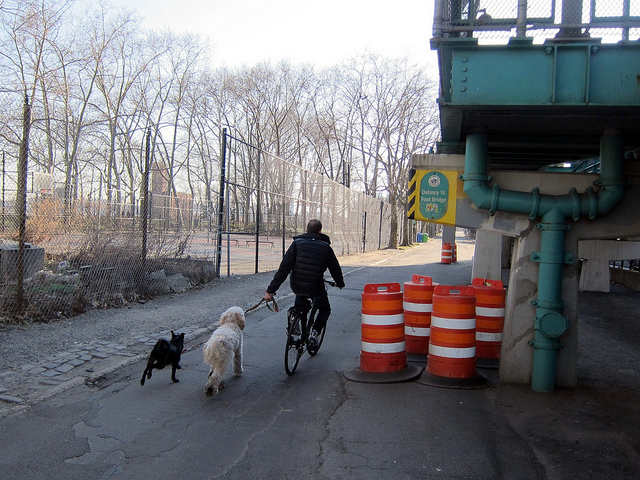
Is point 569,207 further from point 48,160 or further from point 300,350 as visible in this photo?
point 48,160

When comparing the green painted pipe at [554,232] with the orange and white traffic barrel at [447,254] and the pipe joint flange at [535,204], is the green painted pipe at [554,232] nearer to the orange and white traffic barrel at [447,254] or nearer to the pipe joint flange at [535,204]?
the pipe joint flange at [535,204]

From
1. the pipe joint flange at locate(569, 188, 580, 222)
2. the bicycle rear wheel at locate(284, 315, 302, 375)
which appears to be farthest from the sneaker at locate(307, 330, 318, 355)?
the pipe joint flange at locate(569, 188, 580, 222)

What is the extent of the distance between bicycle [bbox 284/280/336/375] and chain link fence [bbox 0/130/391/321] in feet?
13.6

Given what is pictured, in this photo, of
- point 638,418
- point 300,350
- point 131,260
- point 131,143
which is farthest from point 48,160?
point 638,418

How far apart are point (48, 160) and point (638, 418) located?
4407 cm

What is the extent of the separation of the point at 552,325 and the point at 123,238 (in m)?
7.98

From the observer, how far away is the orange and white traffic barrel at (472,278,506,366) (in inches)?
271

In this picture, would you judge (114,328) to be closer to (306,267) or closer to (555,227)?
(306,267)

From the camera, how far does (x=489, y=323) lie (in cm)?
688

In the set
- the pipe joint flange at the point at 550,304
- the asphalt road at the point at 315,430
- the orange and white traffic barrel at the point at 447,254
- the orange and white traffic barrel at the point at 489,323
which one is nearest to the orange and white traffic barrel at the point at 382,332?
the asphalt road at the point at 315,430

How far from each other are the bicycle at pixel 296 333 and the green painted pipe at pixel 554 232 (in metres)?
2.54

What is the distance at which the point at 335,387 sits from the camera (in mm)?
5652

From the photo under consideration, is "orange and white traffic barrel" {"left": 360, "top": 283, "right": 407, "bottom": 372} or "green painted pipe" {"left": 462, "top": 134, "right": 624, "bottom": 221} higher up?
"green painted pipe" {"left": 462, "top": 134, "right": 624, "bottom": 221}

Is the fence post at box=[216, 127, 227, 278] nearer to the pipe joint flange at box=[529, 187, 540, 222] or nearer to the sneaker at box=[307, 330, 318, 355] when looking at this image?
the sneaker at box=[307, 330, 318, 355]
